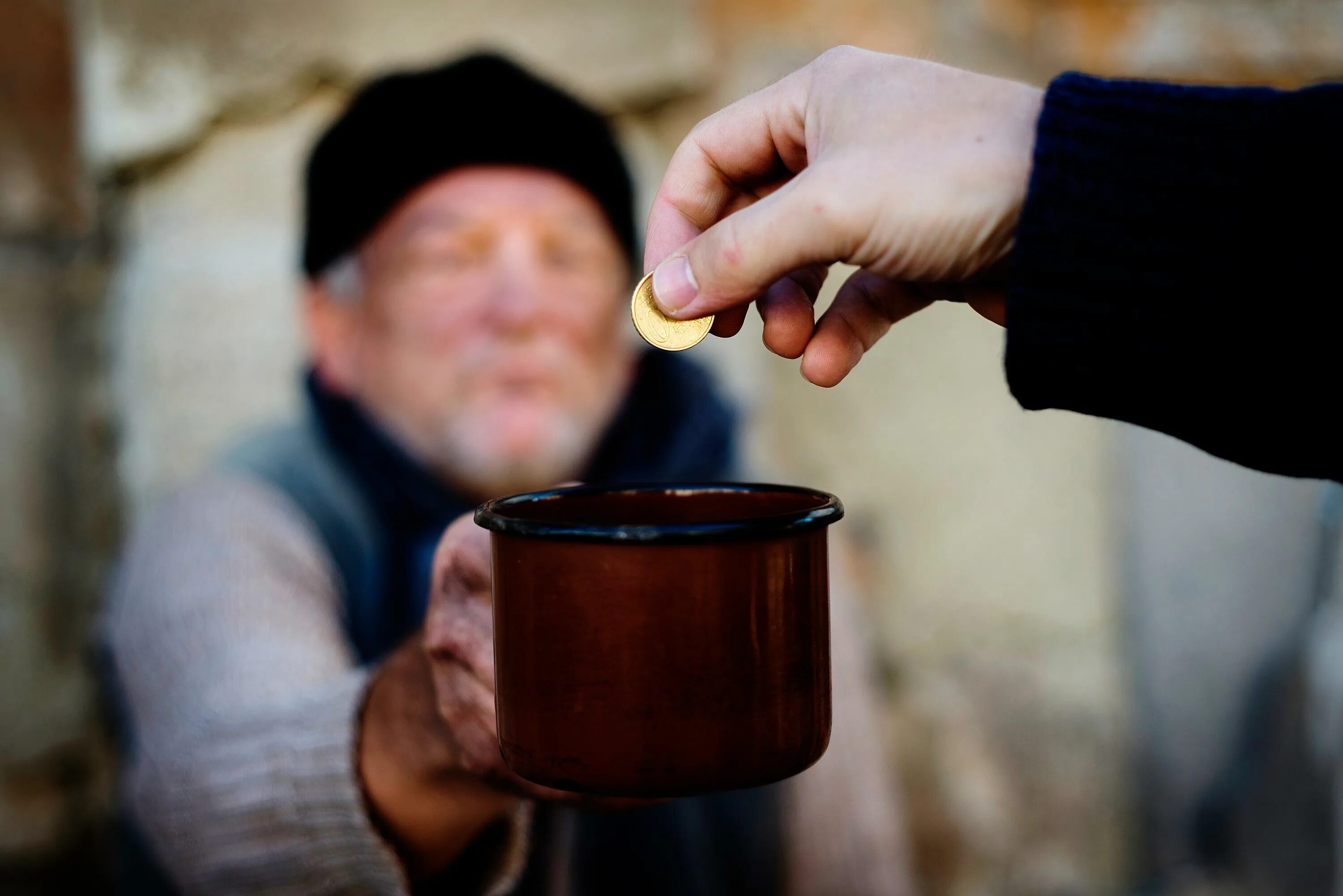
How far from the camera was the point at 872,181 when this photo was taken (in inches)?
21.5

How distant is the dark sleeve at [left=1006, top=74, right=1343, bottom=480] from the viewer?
1.63 feet

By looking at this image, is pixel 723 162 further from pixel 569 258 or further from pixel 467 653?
pixel 569 258

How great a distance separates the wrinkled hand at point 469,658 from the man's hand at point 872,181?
27 centimetres

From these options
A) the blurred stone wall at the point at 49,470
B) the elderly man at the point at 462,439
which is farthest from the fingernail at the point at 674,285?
the blurred stone wall at the point at 49,470

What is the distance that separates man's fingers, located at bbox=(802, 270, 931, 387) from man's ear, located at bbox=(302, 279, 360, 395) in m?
1.09

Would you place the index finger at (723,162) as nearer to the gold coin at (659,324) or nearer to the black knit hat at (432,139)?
the gold coin at (659,324)

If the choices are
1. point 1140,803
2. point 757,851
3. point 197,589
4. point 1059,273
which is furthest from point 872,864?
point 1059,273

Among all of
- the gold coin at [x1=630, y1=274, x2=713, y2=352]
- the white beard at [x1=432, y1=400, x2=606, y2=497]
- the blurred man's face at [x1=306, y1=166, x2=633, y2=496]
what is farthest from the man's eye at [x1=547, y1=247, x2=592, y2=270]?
the gold coin at [x1=630, y1=274, x2=713, y2=352]

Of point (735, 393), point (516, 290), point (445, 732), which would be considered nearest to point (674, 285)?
point (445, 732)

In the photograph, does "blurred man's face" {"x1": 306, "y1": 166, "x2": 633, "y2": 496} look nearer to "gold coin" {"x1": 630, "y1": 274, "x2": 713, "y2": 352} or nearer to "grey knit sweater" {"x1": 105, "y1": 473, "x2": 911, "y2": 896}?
"grey knit sweater" {"x1": 105, "y1": 473, "x2": 911, "y2": 896}

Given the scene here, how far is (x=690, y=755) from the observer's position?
564mm

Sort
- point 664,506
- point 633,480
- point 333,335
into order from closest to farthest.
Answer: point 664,506 < point 633,480 < point 333,335

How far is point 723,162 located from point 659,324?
122 mm

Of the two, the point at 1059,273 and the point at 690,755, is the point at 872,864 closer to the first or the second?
the point at 690,755
